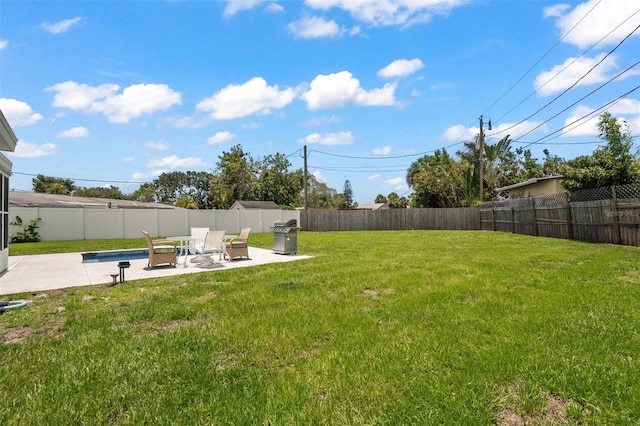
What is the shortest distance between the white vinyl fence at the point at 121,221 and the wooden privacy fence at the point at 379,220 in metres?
3.97

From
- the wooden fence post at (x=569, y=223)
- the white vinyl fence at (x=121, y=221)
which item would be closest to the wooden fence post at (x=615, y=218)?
the wooden fence post at (x=569, y=223)

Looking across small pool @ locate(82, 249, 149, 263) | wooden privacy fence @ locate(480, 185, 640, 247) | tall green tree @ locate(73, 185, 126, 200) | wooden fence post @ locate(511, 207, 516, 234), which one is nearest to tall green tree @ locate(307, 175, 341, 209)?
tall green tree @ locate(73, 185, 126, 200)

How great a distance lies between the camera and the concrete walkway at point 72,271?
22.3 ft

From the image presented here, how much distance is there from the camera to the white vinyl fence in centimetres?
1855

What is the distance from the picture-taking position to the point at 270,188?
44188 millimetres

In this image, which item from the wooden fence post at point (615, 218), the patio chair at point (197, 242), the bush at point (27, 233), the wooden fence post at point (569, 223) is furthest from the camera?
the bush at point (27, 233)

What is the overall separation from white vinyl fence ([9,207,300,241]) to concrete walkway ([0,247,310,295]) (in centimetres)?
939

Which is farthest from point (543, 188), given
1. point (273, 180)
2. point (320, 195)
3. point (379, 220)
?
point (320, 195)

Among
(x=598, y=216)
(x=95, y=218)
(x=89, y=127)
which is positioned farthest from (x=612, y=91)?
(x=89, y=127)

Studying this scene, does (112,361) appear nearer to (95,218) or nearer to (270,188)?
(95,218)

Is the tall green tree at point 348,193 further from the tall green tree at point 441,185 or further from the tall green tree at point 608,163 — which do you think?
the tall green tree at point 608,163

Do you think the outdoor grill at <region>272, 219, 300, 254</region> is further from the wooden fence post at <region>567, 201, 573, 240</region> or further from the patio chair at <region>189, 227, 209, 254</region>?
the wooden fence post at <region>567, 201, 573, 240</region>

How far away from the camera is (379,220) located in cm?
2747

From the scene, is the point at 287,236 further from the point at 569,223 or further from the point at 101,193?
the point at 101,193
